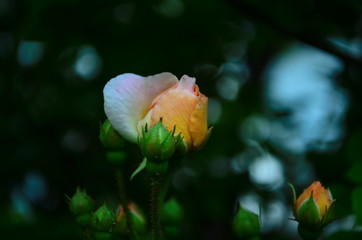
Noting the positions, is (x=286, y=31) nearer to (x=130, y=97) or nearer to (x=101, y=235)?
(x=130, y=97)

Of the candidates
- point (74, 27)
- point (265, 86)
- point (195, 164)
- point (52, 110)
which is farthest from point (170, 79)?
point (265, 86)

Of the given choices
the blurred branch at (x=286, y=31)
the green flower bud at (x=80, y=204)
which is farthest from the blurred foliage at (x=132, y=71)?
the green flower bud at (x=80, y=204)

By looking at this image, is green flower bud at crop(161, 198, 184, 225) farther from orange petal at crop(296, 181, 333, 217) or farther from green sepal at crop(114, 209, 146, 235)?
orange petal at crop(296, 181, 333, 217)

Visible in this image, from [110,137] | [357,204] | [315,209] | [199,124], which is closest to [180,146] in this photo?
[199,124]

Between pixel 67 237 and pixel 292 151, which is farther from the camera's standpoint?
pixel 292 151

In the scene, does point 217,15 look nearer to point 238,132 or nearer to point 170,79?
point 238,132
